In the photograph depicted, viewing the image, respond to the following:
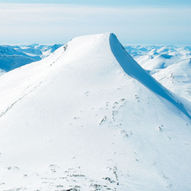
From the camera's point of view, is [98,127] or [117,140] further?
[98,127]

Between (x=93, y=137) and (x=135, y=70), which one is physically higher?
(x=135, y=70)

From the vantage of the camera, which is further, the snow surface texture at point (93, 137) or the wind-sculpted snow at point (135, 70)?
the wind-sculpted snow at point (135, 70)

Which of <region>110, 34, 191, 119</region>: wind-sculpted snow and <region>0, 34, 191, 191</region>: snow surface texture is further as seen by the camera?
<region>110, 34, 191, 119</region>: wind-sculpted snow

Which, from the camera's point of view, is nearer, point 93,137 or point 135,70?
point 93,137

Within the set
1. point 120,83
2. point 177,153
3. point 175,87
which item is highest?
point 120,83

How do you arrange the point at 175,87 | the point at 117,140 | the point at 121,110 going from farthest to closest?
the point at 175,87 → the point at 121,110 → the point at 117,140

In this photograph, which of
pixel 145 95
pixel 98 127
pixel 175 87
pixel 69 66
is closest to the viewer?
pixel 98 127

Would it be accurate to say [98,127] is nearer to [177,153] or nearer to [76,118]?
[76,118]

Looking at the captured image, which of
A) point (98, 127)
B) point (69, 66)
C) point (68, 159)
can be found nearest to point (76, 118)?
point (98, 127)
